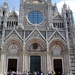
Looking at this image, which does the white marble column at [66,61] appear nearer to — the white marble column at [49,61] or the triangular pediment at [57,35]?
the white marble column at [49,61]

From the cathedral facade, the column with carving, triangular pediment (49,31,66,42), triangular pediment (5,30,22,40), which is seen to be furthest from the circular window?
the column with carving

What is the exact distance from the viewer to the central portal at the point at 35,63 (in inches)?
910

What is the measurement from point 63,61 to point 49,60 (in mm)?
2336

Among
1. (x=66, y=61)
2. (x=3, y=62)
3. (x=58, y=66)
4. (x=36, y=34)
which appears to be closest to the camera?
(x=3, y=62)

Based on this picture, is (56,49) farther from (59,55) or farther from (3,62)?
(3,62)

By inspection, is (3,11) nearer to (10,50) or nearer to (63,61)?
(10,50)

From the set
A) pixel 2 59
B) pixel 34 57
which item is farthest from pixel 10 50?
pixel 34 57

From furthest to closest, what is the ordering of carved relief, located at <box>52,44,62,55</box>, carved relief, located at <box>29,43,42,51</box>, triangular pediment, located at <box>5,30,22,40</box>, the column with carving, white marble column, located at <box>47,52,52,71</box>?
carved relief, located at <box>29,43,42,51</box>, carved relief, located at <box>52,44,62,55</box>, triangular pediment, located at <box>5,30,22,40</box>, white marble column, located at <box>47,52,52,71</box>, the column with carving

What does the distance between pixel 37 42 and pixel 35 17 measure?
490 centimetres

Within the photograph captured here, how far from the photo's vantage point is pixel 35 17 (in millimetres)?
26547

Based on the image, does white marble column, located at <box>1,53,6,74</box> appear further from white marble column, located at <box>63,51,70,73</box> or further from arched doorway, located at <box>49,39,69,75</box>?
white marble column, located at <box>63,51,70,73</box>

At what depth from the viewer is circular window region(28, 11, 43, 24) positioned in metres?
26.3

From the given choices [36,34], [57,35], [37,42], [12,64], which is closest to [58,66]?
[57,35]

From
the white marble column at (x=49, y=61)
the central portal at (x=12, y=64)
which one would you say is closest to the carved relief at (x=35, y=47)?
the white marble column at (x=49, y=61)
